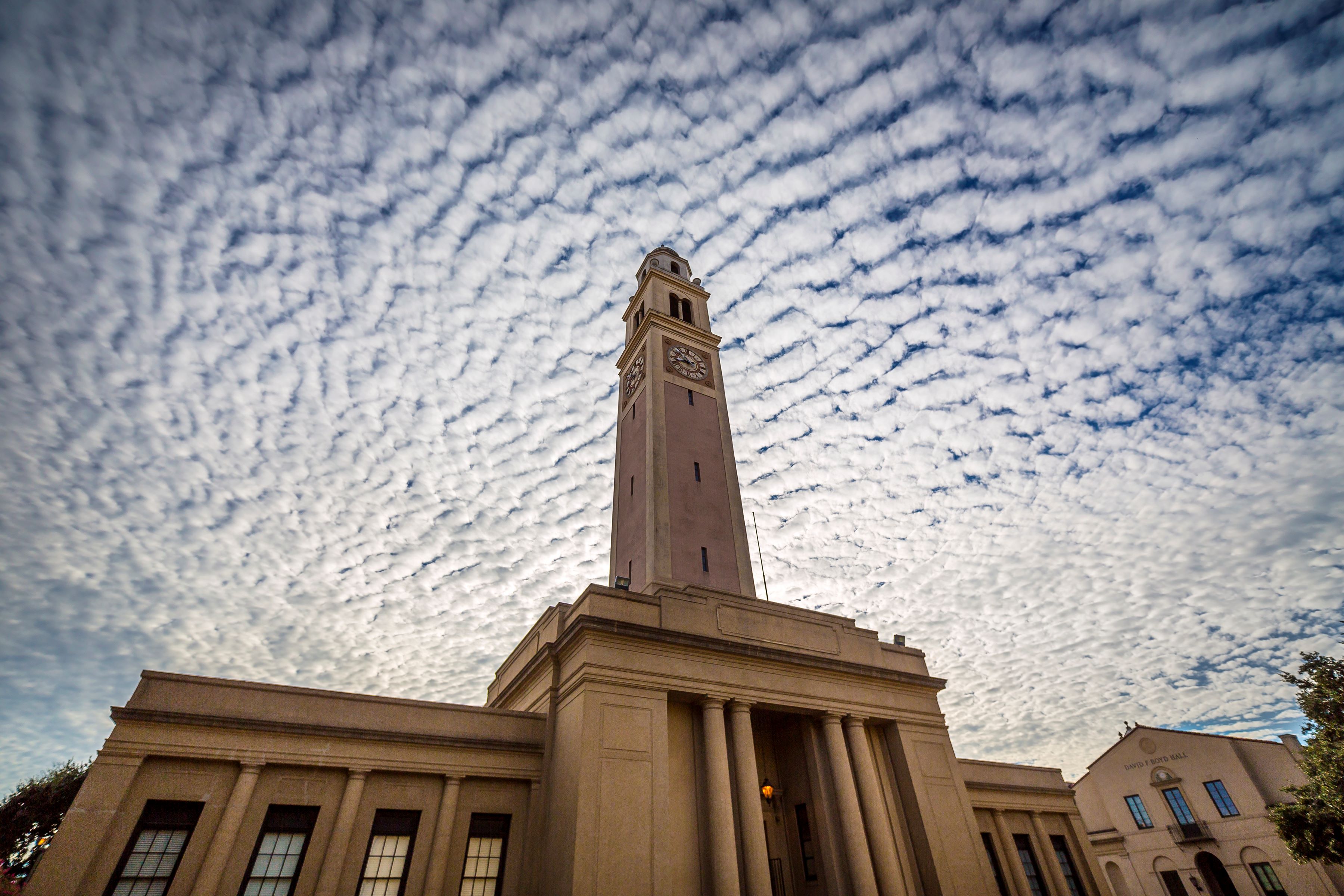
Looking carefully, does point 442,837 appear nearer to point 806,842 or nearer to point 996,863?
point 806,842

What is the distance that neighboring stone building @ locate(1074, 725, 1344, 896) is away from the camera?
34531 millimetres

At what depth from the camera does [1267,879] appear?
113ft

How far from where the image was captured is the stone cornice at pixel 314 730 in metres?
15.6

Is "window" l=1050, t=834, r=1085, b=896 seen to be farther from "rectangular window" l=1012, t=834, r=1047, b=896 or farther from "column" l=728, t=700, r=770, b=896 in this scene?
"column" l=728, t=700, r=770, b=896

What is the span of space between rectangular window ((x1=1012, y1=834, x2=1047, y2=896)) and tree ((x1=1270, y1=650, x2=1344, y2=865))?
1097 centimetres

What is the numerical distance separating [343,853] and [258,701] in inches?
180

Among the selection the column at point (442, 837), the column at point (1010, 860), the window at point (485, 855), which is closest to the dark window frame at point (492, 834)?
the window at point (485, 855)

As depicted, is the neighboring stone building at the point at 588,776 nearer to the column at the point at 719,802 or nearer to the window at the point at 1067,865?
the column at the point at 719,802

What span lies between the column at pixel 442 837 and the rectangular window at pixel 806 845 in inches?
418

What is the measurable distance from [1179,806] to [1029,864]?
20935 mm

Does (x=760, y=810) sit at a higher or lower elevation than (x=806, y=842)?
higher

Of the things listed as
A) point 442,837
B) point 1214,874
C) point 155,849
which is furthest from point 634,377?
point 1214,874

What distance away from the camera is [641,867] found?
14.9 meters

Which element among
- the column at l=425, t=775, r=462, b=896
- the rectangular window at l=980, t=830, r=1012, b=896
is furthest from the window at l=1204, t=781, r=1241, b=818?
the column at l=425, t=775, r=462, b=896
